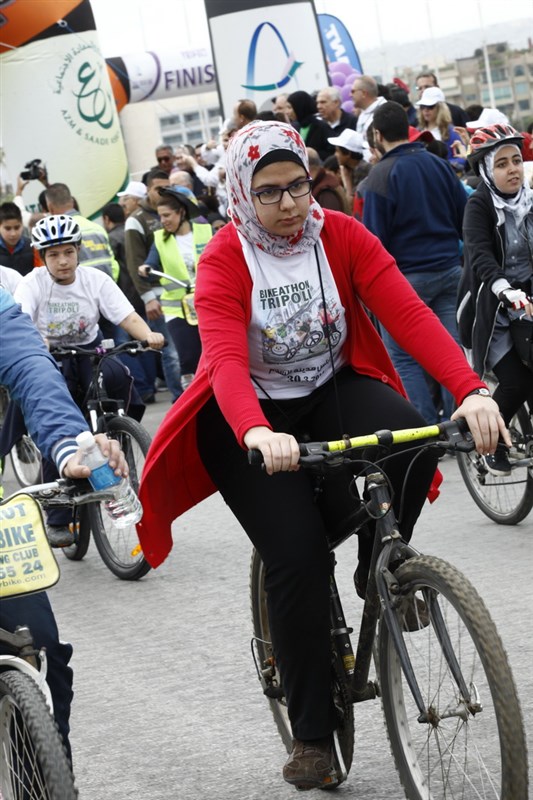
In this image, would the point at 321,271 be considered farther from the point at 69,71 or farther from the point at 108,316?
the point at 69,71

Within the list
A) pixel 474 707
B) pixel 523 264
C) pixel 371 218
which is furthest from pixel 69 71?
pixel 474 707

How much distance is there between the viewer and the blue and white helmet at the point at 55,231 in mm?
8156

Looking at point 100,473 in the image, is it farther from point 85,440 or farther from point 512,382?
point 512,382

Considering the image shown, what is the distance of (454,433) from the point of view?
3.53 m

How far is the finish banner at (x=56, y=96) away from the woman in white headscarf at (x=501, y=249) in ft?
38.8

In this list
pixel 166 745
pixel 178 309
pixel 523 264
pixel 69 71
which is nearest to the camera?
pixel 166 745

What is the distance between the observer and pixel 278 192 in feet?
12.8

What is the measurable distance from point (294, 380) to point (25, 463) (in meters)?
7.25

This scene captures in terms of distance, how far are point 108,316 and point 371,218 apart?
204 cm

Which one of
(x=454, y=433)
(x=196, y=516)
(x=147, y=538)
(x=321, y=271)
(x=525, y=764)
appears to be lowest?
(x=196, y=516)

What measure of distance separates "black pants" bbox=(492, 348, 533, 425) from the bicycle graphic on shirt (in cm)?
351

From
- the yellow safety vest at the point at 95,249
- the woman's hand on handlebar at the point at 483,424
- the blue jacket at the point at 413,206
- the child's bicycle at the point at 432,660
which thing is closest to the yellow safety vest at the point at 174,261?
the yellow safety vest at the point at 95,249

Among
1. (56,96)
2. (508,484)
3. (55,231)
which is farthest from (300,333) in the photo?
(56,96)

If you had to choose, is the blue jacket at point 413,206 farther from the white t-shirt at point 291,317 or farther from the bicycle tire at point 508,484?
the white t-shirt at point 291,317
